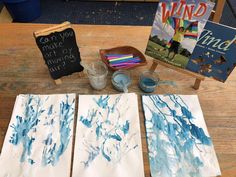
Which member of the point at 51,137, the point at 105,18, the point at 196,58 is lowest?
the point at 105,18

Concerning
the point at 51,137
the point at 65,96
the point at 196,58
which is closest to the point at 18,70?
the point at 65,96

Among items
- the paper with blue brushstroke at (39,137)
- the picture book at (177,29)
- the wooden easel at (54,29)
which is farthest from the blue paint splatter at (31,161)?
the picture book at (177,29)

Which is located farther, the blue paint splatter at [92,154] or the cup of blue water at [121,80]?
the cup of blue water at [121,80]

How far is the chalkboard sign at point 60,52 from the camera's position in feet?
2.54

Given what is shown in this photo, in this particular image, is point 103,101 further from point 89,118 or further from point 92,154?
point 92,154

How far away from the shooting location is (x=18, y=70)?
0.94m

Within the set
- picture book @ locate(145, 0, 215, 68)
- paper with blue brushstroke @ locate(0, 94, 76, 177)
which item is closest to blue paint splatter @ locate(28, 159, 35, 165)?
paper with blue brushstroke @ locate(0, 94, 76, 177)

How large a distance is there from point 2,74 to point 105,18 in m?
1.55

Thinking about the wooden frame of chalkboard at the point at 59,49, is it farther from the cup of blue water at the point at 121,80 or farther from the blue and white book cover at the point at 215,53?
the blue and white book cover at the point at 215,53

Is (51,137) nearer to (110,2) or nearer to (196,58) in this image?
(196,58)

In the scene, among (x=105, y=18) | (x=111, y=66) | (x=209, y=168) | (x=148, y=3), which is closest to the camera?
A: (x=209, y=168)

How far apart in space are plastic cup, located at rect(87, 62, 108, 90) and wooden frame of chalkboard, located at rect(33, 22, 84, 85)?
0.16 ft

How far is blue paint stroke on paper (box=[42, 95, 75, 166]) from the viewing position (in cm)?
68

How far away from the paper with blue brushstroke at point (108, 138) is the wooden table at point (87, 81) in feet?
0.12
